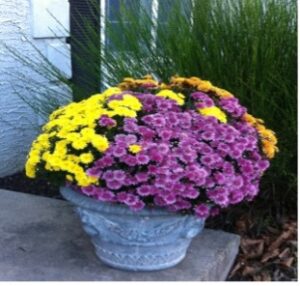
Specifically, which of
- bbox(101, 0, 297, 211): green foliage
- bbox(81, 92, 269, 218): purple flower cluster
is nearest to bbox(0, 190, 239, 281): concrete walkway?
bbox(81, 92, 269, 218): purple flower cluster

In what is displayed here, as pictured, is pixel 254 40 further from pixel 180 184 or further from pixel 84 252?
pixel 84 252

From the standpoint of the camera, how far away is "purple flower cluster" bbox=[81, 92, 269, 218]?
1771 mm

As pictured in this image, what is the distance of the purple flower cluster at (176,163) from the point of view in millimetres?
1771

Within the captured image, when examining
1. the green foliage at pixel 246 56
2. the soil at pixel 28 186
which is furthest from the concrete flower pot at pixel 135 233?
the soil at pixel 28 186

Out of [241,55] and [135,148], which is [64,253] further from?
[241,55]

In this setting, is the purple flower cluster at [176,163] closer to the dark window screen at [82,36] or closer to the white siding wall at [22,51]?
the dark window screen at [82,36]

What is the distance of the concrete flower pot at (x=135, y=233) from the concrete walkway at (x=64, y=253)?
0.05 m

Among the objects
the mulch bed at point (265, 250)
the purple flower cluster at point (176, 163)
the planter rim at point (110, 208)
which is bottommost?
the mulch bed at point (265, 250)

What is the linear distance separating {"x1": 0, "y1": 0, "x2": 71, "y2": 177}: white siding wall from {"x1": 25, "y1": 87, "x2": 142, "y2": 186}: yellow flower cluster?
133 cm

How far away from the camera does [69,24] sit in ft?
11.8

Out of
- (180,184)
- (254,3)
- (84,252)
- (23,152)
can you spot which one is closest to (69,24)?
(23,152)

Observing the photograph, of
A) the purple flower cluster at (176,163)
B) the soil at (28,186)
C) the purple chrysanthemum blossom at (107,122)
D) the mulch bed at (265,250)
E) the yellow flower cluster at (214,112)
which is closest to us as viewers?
the purple flower cluster at (176,163)

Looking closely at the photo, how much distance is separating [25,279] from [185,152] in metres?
0.82

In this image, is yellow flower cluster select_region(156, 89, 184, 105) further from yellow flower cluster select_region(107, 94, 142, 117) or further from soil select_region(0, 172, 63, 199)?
soil select_region(0, 172, 63, 199)
